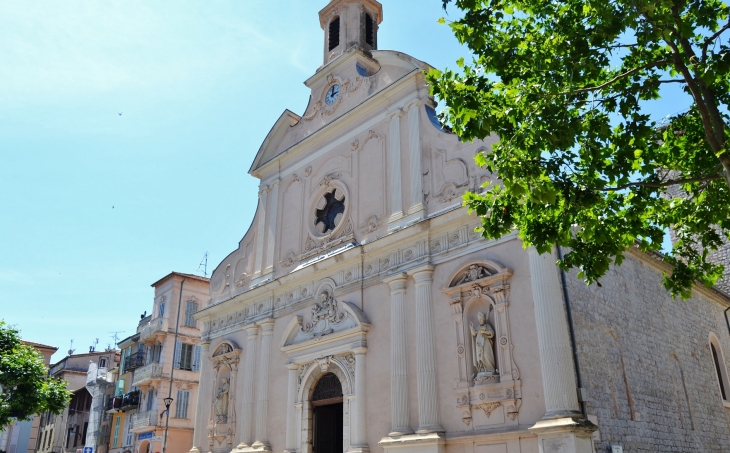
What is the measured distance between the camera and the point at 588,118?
338 inches

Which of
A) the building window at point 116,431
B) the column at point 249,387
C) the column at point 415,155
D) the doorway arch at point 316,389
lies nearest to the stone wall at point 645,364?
the column at point 415,155

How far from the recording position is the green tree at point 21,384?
22.3 metres

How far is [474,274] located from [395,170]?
4128 mm

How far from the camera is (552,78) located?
8.24 metres

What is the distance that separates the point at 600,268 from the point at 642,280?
749cm

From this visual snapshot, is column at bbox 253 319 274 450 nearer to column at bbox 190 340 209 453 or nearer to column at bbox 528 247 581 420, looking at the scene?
column at bbox 190 340 209 453

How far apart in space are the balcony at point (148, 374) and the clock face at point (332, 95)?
1745 centimetres

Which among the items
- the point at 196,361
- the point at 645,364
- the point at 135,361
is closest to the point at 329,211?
the point at 645,364

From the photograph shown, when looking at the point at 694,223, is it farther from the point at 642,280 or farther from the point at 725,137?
the point at 642,280

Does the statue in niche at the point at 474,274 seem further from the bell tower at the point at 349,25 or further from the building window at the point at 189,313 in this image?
the building window at the point at 189,313

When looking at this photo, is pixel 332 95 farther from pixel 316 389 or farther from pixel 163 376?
pixel 163 376

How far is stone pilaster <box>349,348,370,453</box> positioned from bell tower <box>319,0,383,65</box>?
1022cm

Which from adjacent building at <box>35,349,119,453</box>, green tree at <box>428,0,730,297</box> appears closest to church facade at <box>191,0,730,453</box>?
green tree at <box>428,0,730,297</box>

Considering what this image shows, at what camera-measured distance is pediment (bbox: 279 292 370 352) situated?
15461mm
